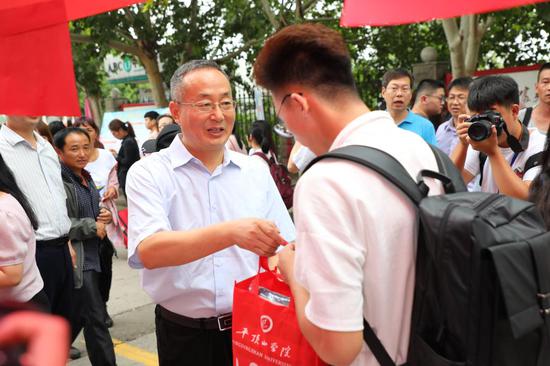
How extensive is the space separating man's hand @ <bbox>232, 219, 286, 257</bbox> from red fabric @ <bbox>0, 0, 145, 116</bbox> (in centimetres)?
63

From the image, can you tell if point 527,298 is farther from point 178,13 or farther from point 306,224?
point 178,13

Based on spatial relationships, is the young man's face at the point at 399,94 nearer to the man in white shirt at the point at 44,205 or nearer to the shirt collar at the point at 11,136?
the man in white shirt at the point at 44,205

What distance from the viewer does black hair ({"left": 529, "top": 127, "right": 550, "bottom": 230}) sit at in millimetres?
1823

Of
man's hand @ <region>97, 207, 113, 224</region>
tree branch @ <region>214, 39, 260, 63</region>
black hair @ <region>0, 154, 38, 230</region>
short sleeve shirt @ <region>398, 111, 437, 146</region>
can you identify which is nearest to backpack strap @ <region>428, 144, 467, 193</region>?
black hair @ <region>0, 154, 38, 230</region>

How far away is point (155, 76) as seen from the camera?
15.0m

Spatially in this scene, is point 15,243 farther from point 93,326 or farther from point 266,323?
point 266,323

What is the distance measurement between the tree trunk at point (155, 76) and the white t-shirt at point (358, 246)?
1414 cm

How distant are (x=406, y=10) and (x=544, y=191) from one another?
0.79 metres

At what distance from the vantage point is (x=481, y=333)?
3.93 ft

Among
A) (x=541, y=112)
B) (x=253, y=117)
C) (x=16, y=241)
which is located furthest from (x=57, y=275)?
(x=253, y=117)

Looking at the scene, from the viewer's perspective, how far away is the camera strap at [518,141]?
9.72 feet

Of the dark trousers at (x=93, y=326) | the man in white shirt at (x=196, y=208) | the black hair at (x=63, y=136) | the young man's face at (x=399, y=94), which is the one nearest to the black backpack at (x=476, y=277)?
the man in white shirt at (x=196, y=208)

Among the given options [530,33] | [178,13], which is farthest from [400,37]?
[178,13]

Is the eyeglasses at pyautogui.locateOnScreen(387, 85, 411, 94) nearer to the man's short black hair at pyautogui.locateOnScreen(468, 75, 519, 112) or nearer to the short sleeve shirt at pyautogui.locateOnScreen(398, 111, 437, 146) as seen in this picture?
the short sleeve shirt at pyautogui.locateOnScreen(398, 111, 437, 146)
